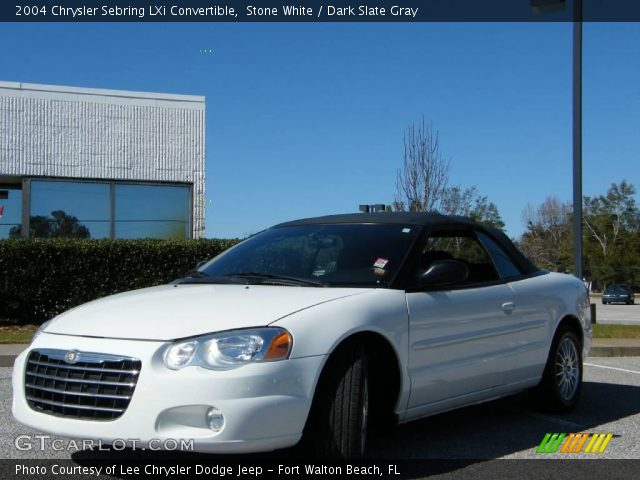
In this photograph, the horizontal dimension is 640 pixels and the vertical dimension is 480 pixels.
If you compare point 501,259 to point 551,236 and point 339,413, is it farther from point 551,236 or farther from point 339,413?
point 551,236

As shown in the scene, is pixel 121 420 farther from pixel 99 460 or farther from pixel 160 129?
pixel 160 129

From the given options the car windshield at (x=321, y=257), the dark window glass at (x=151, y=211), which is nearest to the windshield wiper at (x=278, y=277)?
the car windshield at (x=321, y=257)

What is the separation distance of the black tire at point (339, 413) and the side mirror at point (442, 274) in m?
0.93

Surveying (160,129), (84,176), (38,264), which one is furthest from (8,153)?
(38,264)

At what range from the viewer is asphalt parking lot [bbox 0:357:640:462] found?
16.8 feet

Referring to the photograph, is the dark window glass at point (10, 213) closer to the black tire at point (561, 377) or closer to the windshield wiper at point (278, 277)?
the windshield wiper at point (278, 277)

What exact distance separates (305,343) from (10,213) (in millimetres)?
19487

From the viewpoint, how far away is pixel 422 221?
570 cm

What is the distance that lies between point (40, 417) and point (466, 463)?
2.47m

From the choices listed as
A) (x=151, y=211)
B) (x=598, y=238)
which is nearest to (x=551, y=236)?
(x=598, y=238)

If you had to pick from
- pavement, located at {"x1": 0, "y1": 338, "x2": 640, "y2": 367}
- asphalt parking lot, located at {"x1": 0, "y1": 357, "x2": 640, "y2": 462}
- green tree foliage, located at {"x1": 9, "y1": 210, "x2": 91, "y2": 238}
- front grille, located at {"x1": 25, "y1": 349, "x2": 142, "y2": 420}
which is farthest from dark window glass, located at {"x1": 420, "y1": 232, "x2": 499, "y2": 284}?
green tree foliage, located at {"x1": 9, "y1": 210, "x2": 91, "y2": 238}

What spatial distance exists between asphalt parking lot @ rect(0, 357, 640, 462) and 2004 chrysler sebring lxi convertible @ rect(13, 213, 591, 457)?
0.28 metres

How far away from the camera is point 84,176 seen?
21.7m

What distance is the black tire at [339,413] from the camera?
4.25 m
